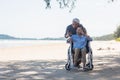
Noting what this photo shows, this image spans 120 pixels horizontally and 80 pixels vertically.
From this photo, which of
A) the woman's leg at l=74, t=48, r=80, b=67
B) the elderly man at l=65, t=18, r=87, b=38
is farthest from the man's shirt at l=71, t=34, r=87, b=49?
the elderly man at l=65, t=18, r=87, b=38

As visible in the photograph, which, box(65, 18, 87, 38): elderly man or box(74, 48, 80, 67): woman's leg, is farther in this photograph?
box(65, 18, 87, 38): elderly man

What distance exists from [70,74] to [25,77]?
4.21ft

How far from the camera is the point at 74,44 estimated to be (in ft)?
41.0

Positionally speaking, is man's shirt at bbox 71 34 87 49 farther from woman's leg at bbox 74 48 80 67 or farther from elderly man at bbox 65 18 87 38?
elderly man at bbox 65 18 87 38

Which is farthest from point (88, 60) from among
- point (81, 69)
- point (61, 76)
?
point (61, 76)

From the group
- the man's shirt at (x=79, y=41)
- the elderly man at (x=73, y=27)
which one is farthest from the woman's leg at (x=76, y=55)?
the elderly man at (x=73, y=27)

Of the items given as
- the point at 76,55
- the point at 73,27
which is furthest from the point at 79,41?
the point at 73,27

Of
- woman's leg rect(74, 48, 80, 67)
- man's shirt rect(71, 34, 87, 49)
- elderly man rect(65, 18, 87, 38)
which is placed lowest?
woman's leg rect(74, 48, 80, 67)

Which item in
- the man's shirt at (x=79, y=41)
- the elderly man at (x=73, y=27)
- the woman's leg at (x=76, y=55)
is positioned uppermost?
the elderly man at (x=73, y=27)

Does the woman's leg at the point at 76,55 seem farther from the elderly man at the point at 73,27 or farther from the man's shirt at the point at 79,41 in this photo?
the elderly man at the point at 73,27

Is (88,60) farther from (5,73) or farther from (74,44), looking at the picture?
(5,73)

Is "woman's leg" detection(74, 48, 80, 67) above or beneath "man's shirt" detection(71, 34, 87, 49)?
beneath

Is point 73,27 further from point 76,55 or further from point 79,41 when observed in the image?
point 76,55

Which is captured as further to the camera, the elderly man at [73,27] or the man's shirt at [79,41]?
the elderly man at [73,27]
